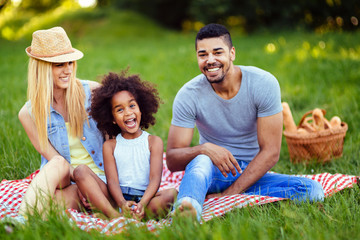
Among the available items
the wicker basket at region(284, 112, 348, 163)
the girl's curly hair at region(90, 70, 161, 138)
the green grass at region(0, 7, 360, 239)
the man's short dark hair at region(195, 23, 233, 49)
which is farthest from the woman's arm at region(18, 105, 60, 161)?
the wicker basket at region(284, 112, 348, 163)

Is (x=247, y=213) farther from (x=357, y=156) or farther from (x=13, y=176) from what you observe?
(x=13, y=176)

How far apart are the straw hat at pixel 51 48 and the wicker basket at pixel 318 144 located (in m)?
2.55

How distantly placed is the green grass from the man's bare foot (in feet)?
0.22

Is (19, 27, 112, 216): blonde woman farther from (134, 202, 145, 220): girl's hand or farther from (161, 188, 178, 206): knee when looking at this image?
(161, 188, 178, 206): knee

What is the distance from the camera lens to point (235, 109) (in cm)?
342

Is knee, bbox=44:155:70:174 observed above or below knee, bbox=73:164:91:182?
above

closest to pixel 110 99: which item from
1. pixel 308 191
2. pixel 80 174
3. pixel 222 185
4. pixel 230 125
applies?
pixel 80 174

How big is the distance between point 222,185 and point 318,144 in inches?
54.5

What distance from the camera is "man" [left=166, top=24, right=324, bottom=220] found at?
125 inches

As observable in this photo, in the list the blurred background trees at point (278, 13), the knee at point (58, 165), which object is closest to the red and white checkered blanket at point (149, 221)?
the knee at point (58, 165)

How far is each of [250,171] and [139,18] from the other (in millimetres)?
20675

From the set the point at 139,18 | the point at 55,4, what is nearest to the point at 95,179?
the point at 139,18

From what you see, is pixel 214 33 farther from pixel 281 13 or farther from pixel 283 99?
pixel 281 13

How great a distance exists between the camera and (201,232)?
2258 mm
